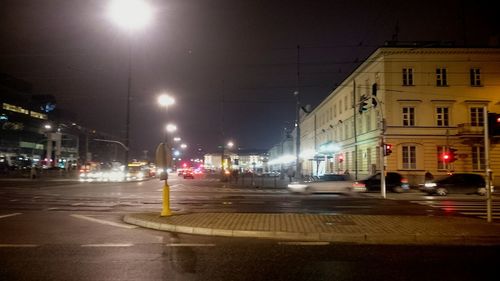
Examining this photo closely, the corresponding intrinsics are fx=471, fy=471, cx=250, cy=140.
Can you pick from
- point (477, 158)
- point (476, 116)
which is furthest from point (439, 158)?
point (476, 116)

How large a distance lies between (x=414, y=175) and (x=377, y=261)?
136ft

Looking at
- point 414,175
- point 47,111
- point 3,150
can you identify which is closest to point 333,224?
point 414,175

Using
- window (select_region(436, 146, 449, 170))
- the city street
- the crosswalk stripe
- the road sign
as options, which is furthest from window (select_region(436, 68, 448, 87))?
the city street

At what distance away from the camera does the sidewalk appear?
11.5 metres

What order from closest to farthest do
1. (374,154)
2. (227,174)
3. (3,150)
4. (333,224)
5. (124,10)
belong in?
(333,224)
(124,10)
(374,154)
(227,174)
(3,150)

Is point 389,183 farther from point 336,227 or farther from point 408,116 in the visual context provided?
point 336,227

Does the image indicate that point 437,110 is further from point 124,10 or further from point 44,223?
point 44,223

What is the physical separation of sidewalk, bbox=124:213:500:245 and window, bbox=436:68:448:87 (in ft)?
124

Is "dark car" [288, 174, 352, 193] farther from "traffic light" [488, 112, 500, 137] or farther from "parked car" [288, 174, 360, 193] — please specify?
"traffic light" [488, 112, 500, 137]

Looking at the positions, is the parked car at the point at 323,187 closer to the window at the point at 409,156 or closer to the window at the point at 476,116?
the window at the point at 409,156

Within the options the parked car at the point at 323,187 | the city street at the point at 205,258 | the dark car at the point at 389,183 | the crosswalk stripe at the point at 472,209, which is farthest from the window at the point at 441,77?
the city street at the point at 205,258

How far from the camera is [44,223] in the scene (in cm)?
1466

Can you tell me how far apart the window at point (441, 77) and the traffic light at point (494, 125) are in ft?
120

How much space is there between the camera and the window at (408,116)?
161 ft
